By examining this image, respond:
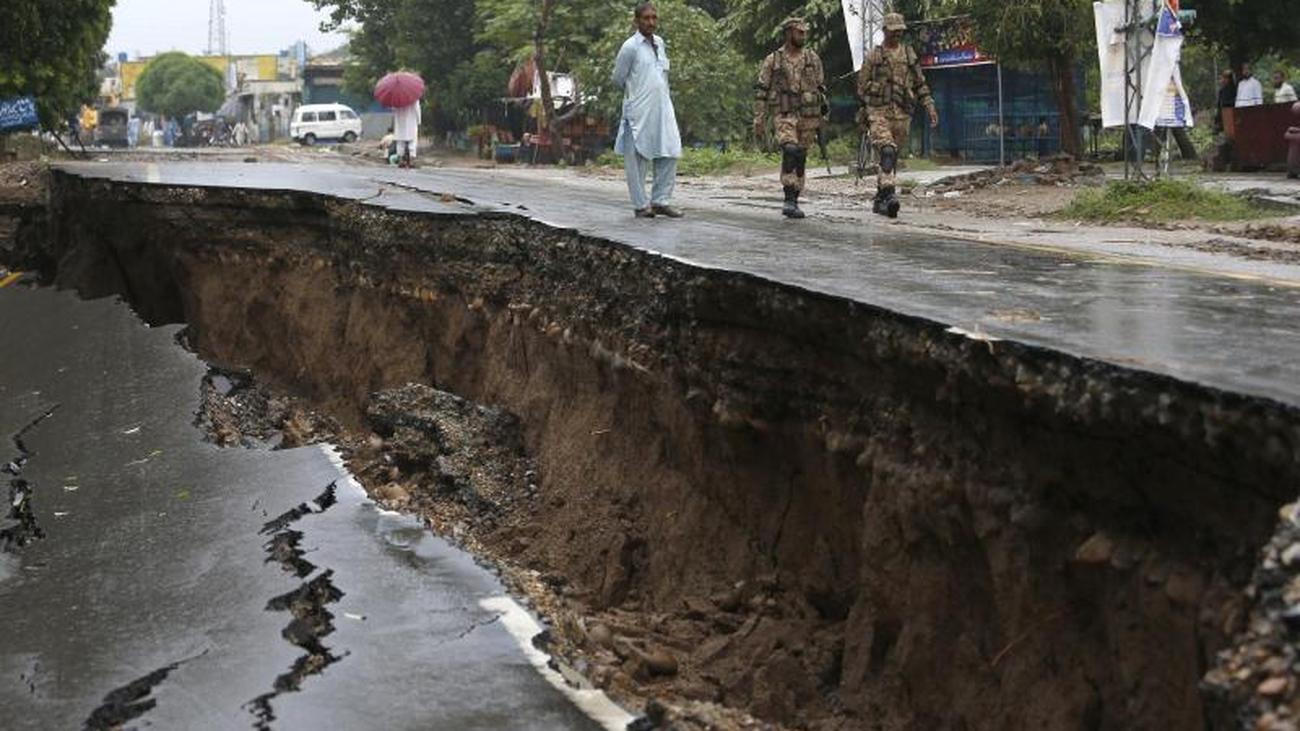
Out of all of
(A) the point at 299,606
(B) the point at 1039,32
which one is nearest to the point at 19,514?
(A) the point at 299,606

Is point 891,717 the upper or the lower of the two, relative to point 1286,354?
lower

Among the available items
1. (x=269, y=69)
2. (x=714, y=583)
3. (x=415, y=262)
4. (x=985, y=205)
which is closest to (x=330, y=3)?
(x=985, y=205)

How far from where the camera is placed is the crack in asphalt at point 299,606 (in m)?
5.45

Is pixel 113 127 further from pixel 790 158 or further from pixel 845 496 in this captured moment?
pixel 845 496

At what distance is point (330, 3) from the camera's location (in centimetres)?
5925

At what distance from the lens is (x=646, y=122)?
1412 centimetres

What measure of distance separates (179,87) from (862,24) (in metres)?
93.6

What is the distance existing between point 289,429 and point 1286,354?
8.32 metres

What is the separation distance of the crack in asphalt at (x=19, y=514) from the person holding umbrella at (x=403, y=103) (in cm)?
2089

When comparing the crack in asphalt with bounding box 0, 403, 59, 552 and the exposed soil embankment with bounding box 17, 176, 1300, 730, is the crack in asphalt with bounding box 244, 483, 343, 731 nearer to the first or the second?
the exposed soil embankment with bounding box 17, 176, 1300, 730

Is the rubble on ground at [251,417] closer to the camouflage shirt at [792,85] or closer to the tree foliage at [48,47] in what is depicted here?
the camouflage shirt at [792,85]

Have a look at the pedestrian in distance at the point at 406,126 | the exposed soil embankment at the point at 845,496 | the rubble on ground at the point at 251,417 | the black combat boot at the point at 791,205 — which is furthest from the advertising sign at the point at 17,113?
the exposed soil embankment at the point at 845,496

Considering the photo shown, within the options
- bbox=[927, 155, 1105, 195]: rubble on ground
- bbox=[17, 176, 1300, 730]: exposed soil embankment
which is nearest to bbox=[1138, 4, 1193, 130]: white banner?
bbox=[927, 155, 1105, 195]: rubble on ground

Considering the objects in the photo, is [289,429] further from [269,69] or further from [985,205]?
[269,69]
